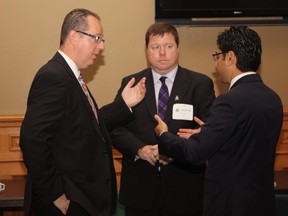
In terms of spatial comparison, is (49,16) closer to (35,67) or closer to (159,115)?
(35,67)

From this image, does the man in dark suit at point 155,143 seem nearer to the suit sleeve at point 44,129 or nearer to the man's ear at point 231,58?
the man's ear at point 231,58

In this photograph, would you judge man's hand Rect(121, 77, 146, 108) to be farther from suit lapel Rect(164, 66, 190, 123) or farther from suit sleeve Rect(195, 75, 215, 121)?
suit sleeve Rect(195, 75, 215, 121)

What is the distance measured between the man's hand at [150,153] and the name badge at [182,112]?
9.8 inches

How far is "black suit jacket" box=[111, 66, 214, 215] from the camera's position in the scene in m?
2.68

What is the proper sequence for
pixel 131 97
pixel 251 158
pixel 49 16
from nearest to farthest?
pixel 251 158
pixel 131 97
pixel 49 16

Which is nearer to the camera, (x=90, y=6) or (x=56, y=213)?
(x=56, y=213)

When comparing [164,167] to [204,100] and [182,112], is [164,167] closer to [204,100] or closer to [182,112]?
[182,112]

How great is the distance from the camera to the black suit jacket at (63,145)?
6.55ft

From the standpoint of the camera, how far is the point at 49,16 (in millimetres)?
3648

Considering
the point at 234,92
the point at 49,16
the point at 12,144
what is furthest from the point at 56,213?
the point at 49,16

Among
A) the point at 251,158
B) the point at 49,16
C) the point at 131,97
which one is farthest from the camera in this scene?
the point at 49,16

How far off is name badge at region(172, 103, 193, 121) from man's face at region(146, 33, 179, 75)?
27cm

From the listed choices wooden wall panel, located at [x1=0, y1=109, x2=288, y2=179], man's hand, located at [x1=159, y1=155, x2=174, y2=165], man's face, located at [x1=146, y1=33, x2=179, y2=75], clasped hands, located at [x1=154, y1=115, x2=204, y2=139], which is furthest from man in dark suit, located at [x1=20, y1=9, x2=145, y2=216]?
wooden wall panel, located at [x1=0, y1=109, x2=288, y2=179]

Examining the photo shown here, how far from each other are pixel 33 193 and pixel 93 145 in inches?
15.9
